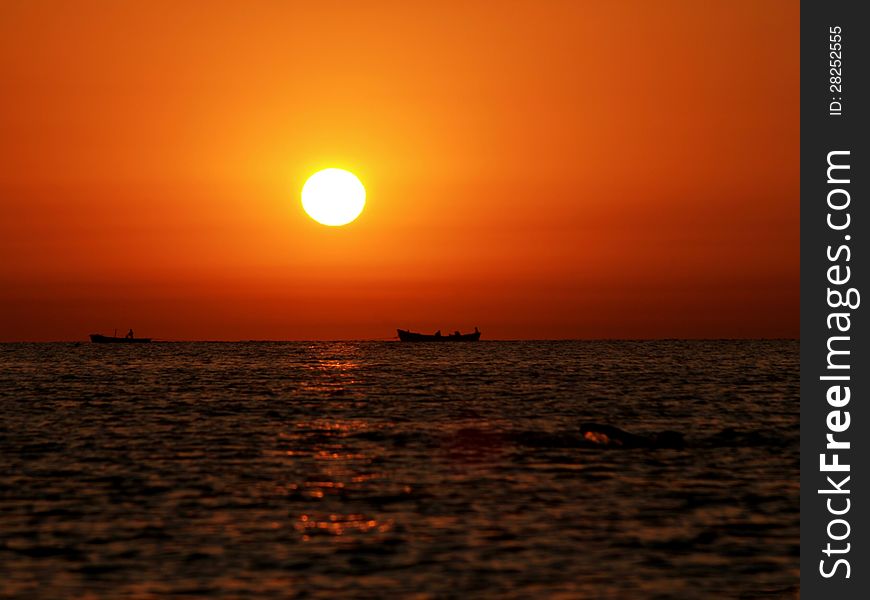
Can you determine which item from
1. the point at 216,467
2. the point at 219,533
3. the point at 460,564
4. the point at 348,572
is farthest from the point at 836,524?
the point at 216,467

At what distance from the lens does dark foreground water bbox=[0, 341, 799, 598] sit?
1022 inches

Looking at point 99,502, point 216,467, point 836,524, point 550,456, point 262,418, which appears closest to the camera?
point 836,524

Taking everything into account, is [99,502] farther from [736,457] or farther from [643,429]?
[643,429]

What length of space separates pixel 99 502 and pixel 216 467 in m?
8.69

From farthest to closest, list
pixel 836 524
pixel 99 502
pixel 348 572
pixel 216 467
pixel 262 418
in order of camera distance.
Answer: pixel 262 418 < pixel 216 467 < pixel 99 502 < pixel 836 524 < pixel 348 572

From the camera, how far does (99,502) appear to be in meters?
35.6

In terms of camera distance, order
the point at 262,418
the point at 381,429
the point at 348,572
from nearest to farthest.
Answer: the point at 348,572, the point at 381,429, the point at 262,418

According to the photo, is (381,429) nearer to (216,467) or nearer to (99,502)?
(216,467)

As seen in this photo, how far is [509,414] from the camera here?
70750mm

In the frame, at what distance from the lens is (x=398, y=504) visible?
115 ft

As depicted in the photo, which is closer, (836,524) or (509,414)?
(836,524)

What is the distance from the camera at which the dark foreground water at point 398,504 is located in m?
26.0

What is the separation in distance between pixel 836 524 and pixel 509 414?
42.7 metres

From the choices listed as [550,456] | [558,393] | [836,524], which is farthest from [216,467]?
[558,393]
